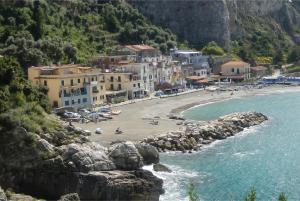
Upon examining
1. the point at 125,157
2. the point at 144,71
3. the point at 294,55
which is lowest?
the point at 125,157

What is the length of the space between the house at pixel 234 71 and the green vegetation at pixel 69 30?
387 inches

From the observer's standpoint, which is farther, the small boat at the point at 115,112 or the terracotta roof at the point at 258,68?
the terracotta roof at the point at 258,68

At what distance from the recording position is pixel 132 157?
4012cm

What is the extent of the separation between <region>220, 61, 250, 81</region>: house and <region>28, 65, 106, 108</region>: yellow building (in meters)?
38.6

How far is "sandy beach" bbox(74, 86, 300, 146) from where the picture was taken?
182 ft

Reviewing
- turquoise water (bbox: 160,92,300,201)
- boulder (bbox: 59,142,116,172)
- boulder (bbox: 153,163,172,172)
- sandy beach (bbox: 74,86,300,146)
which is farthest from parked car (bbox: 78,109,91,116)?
boulder (bbox: 59,142,116,172)

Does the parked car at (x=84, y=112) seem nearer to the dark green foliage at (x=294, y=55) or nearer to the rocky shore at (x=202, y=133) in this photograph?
the rocky shore at (x=202, y=133)

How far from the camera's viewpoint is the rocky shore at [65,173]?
3716 cm

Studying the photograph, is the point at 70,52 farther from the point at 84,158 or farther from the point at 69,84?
the point at 84,158

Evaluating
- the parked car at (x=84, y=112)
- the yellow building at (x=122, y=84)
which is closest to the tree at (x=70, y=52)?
the yellow building at (x=122, y=84)

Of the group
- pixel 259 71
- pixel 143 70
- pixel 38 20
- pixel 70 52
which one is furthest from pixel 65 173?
pixel 259 71

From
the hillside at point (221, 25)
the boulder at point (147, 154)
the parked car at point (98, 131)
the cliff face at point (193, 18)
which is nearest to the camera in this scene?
the boulder at point (147, 154)

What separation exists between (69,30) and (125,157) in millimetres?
56242

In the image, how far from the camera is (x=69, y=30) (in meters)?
93.5
